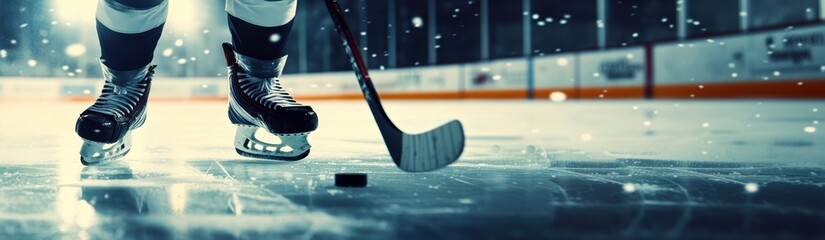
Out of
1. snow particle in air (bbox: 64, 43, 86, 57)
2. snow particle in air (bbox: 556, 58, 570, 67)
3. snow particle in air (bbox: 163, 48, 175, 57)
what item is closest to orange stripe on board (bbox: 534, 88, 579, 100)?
snow particle in air (bbox: 556, 58, 570, 67)

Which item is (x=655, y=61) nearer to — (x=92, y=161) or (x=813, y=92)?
(x=813, y=92)

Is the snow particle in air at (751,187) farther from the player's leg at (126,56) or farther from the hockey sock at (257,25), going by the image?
→ the player's leg at (126,56)

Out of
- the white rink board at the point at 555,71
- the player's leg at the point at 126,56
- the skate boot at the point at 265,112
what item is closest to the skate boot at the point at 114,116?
the player's leg at the point at 126,56

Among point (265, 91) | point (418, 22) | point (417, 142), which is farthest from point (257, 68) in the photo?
point (418, 22)

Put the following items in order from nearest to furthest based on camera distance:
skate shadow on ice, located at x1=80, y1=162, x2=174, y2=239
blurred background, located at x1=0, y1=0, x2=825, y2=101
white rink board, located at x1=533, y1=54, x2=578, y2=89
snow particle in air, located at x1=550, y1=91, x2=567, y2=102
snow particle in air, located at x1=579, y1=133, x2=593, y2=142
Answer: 1. skate shadow on ice, located at x1=80, y1=162, x2=174, y2=239
2. snow particle in air, located at x1=579, y1=133, x2=593, y2=142
3. blurred background, located at x1=0, y1=0, x2=825, y2=101
4. snow particle in air, located at x1=550, y1=91, x2=567, y2=102
5. white rink board, located at x1=533, y1=54, x2=578, y2=89

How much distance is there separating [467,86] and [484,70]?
296mm

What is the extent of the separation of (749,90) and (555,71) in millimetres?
2462

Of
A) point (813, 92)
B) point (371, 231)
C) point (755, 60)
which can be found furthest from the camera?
point (755, 60)

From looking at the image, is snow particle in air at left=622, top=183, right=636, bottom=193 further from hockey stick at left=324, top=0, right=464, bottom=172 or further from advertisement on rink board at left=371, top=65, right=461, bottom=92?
advertisement on rink board at left=371, top=65, right=461, bottom=92

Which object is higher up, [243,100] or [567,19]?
[567,19]

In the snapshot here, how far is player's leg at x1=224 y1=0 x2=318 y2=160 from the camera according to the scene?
1599 mm

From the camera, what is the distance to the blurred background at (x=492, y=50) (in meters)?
6.59

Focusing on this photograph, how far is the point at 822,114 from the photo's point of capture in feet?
12.7

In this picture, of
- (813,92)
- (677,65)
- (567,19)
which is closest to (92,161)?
(813,92)
